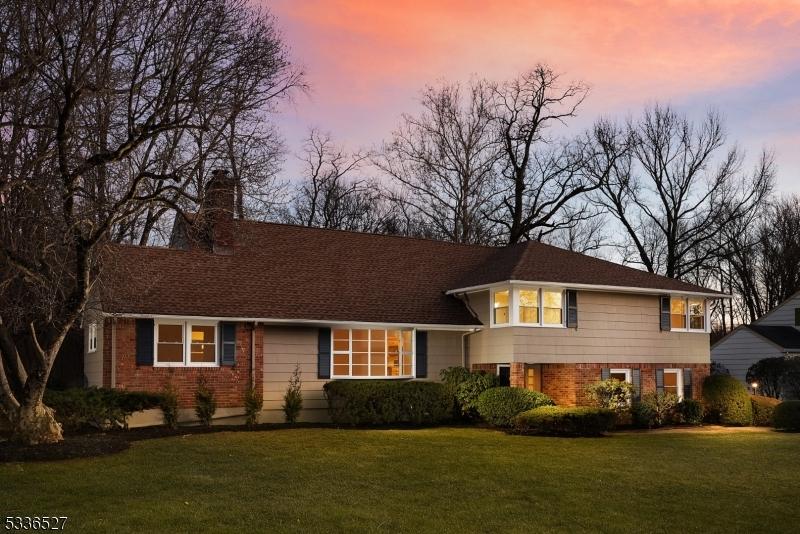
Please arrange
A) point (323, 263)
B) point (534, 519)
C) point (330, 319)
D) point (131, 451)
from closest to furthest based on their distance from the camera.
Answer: point (534, 519), point (131, 451), point (330, 319), point (323, 263)

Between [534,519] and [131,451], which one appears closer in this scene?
[534,519]

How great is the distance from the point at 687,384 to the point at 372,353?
10.4 metres

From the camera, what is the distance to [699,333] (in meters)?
27.5

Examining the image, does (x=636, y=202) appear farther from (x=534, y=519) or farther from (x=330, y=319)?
(x=534, y=519)

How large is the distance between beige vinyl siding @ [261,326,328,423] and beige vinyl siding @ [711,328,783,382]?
77.8 feet

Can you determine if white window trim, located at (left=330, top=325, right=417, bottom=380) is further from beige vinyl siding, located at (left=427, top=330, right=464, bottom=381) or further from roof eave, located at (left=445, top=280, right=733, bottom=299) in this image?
roof eave, located at (left=445, top=280, right=733, bottom=299)

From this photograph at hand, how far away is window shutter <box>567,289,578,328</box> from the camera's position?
24.6 meters

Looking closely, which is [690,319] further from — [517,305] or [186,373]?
[186,373]

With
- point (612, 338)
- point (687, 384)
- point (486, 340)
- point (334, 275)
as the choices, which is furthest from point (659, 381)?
point (334, 275)

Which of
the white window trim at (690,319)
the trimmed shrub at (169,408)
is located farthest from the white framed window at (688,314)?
the trimmed shrub at (169,408)

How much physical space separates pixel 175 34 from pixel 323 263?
11708 millimetres

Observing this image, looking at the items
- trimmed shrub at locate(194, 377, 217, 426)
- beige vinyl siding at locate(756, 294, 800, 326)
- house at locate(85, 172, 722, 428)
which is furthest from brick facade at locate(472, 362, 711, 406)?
beige vinyl siding at locate(756, 294, 800, 326)

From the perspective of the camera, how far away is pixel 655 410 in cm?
2423

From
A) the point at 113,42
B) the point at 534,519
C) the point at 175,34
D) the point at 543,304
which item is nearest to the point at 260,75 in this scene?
the point at 175,34
